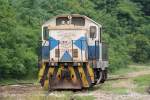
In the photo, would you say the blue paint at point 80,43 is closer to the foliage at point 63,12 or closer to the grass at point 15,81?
the foliage at point 63,12

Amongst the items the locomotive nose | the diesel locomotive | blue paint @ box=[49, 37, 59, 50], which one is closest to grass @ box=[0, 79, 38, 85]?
the diesel locomotive

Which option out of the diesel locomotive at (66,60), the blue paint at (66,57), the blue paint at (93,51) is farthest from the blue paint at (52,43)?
the blue paint at (93,51)

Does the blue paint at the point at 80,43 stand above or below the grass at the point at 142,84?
above

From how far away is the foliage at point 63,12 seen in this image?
28.7m

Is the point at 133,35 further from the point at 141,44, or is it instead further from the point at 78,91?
the point at 78,91

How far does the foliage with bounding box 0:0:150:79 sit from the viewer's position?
28.7 metres

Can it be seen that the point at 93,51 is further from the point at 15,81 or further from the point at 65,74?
the point at 15,81

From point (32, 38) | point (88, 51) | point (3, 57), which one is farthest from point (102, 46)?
point (32, 38)

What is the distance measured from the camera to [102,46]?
24875mm

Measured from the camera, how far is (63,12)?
133 feet

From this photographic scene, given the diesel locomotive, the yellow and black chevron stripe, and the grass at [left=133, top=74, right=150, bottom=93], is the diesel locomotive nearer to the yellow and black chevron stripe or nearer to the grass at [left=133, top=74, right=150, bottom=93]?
the yellow and black chevron stripe

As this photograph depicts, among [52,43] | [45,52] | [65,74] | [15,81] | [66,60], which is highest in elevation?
[52,43]

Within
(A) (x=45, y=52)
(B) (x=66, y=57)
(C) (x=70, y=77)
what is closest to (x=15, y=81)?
(A) (x=45, y=52)

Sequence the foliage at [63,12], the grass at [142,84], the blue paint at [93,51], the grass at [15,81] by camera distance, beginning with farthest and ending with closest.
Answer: the foliage at [63,12]
the grass at [15,81]
the blue paint at [93,51]
the grass at [142,84]
